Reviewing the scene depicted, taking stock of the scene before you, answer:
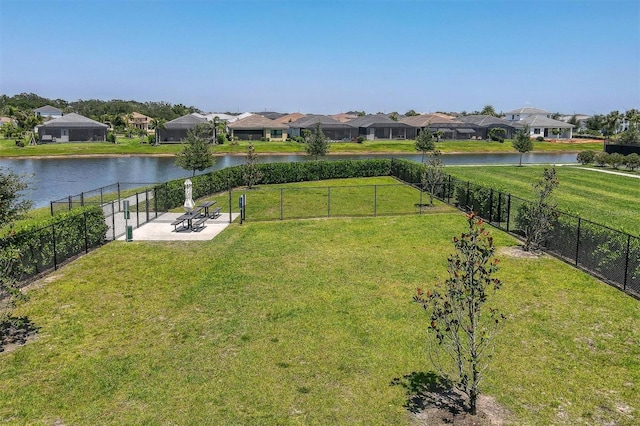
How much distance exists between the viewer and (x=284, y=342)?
1032 centimetres

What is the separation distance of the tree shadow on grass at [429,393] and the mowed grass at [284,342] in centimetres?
17

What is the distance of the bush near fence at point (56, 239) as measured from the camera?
1380cm

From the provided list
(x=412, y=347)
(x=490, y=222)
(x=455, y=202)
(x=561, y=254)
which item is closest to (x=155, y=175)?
(x=455, y=202)

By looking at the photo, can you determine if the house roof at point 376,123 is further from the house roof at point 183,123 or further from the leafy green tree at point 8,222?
the leafy green tree at point 8,222

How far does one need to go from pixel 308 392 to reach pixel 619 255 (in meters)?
10.2

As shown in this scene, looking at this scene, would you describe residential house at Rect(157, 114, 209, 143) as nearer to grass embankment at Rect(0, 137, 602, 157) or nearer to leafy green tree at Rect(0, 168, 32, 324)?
grass embankment at Rect(0, 137, 602, 157)

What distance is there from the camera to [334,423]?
7.65m

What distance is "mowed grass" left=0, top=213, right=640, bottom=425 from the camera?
8.07 meters

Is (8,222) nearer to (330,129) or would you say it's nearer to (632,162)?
(632,162)

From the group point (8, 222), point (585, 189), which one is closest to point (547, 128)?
point (585, 189)

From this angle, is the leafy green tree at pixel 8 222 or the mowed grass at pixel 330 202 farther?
the mowed grass at pixel 330 202

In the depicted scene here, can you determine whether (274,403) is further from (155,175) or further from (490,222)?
(155,175)

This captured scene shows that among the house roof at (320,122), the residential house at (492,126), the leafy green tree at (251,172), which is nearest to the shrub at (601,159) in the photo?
the leafy green tree at (251,172)

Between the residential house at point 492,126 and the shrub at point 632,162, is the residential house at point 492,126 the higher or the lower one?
the higher one
